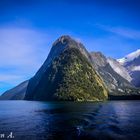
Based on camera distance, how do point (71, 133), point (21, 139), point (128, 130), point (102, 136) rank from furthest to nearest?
point (128, 130), point (71, 133), point (102, 136), point (21, 139)

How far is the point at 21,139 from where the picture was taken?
65.9 metres

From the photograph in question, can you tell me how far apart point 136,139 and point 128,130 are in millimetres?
13049

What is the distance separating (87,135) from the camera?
233ft

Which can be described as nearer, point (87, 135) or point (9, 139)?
point (9, 139)

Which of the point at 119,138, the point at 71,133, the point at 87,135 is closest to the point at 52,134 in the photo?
the point at 71,133

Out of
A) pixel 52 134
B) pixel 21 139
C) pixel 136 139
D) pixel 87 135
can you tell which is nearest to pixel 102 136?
pixel 87 135

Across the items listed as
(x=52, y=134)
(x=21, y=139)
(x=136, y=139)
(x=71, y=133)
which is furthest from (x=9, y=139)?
(x=136, y=139)

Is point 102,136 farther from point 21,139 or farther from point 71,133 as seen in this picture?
point 21,139

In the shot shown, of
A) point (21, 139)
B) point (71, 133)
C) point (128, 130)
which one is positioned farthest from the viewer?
point (128, 130)

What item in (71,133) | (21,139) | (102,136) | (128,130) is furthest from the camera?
(128,130)

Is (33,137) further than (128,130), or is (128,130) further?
(128,130)

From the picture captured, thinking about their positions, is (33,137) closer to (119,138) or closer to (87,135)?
(87,135)

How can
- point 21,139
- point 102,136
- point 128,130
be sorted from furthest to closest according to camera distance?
1. point 128,130
2. point 102,136
3. point 21,139

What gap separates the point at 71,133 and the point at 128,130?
1816 cm
